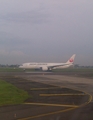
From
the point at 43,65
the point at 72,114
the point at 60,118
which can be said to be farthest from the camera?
the point at 43,65

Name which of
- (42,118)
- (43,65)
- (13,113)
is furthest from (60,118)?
(43,65)

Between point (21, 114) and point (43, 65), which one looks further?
point (43, 65)

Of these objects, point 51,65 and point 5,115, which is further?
point 51,65

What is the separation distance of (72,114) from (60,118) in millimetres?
1118

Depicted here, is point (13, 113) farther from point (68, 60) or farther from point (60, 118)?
point (68, 60)

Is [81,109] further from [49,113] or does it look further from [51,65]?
[51,65]

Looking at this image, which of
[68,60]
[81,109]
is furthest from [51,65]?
[81,109]

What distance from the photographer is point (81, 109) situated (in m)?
13.4

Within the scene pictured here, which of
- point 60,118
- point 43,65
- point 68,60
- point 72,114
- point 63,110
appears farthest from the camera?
point 68,60

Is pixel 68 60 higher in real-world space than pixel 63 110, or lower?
higher

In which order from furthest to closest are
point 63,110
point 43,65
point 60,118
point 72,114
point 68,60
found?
point 68,60 → point 43,65 → point 63,110 → point 72,114 → point 60,118

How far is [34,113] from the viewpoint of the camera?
40.2 ft

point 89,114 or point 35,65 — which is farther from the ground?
point 35,65

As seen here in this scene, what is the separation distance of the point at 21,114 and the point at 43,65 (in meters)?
81.9
